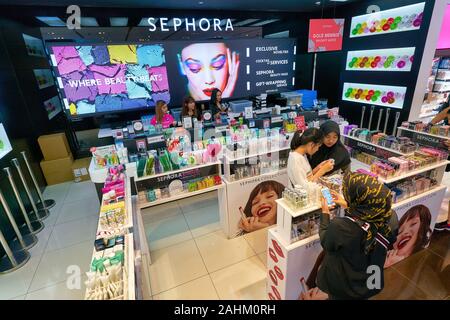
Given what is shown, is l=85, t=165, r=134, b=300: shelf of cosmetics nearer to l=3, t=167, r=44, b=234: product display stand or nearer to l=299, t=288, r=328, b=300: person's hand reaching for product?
l=299, t=288, r=328, b=300: person's hand reaching for product

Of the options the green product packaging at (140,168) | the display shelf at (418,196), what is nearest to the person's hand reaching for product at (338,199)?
the display shelf at (418,196)

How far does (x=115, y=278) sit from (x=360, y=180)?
177 cm

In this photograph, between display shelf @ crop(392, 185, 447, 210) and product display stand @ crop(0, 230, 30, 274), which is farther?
product display stand @ crop(0, 230, 30, 274)

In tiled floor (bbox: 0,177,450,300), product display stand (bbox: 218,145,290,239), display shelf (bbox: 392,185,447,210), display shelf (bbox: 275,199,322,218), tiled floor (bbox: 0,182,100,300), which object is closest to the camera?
display shelf (bbox: 275,199,322,218)

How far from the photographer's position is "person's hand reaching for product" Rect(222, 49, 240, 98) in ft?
18.2

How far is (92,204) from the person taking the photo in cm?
478

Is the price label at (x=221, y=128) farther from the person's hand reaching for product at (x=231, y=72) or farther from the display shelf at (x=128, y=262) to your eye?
the display shelf at (x=128, y=262)

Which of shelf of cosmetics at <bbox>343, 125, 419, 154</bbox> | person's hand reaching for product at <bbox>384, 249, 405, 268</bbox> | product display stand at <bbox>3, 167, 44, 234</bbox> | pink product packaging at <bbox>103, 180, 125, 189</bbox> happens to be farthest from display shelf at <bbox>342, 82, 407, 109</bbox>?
product display stand at <bbox>3, 167, 44, 234</bbox>

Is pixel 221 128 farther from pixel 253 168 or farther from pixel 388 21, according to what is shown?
pixel 388 21

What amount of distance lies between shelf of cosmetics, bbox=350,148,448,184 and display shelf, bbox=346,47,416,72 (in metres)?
3.54

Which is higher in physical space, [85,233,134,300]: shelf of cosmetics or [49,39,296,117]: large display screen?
[49,39,296,117]: large display screen
